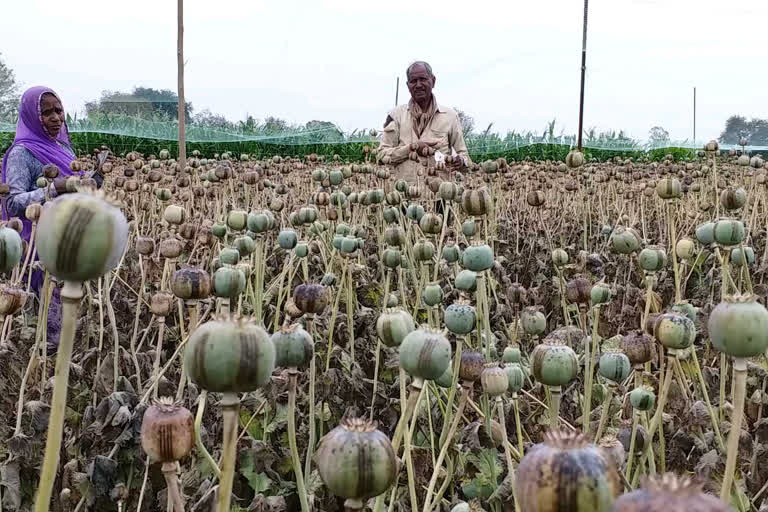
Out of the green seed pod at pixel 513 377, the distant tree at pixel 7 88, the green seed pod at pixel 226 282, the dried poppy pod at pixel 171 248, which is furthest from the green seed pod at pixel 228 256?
the distant tree at pixel 7 88

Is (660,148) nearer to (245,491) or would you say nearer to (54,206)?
(245,491)

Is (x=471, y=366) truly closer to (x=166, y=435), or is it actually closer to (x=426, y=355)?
(x=426, y=355)

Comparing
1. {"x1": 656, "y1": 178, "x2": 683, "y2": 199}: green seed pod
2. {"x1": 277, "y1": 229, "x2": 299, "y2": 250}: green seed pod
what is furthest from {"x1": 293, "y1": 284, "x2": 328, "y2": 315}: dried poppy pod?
{"x1": 656, "y1": 178, "x2": 683, "y2": 199}: green seed pod

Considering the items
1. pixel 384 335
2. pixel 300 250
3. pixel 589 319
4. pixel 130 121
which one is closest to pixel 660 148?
pixel 130 121

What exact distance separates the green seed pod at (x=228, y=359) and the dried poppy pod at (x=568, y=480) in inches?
11.2

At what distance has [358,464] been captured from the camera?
0.71 metres

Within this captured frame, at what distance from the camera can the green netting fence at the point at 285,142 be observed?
37.1 ft

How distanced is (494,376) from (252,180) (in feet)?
8.72

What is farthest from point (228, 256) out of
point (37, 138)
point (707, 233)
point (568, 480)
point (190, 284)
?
point (37, 138)

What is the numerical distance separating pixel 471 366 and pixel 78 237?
792 millimetres

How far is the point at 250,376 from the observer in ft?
2.23

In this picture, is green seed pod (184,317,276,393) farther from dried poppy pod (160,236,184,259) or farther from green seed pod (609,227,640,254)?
green seed pod (609,227,640,254)

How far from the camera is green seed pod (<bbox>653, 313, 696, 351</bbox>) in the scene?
1.24m

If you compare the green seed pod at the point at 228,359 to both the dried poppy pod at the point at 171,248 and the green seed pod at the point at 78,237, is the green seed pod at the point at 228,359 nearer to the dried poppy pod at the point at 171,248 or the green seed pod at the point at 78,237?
the green seed pod at the point at 78,237
